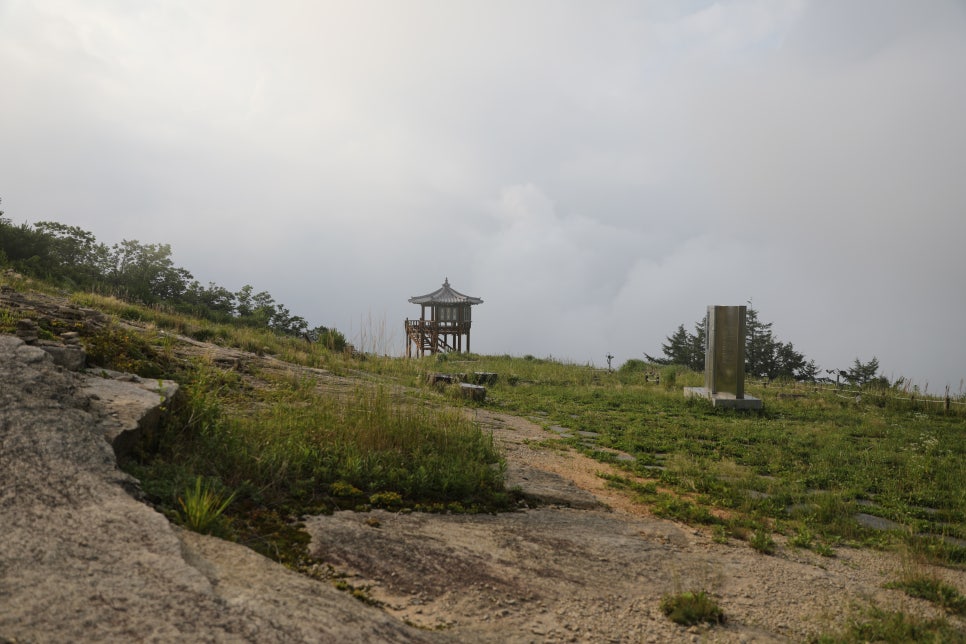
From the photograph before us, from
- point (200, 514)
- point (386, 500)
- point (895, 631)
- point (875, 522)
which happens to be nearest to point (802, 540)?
point (875, 522)

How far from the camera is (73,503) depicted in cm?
279

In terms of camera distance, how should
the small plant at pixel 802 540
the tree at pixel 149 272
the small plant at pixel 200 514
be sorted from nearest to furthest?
the small plant at pixel 200 514 < the small plant at pixel 802 540 < the tree at pixel 149 272

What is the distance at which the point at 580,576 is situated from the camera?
3.45m

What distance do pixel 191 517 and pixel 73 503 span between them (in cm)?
53

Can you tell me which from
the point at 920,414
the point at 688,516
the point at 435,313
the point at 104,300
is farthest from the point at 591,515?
the point at 435,313

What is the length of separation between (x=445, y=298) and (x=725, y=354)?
1911 centimetres

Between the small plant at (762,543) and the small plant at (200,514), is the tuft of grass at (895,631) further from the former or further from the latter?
the small plant at (200,514)

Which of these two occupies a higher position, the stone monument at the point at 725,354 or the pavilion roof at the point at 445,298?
the pavilion roof at the point at 445,298

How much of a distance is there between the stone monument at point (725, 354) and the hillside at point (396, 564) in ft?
23.6

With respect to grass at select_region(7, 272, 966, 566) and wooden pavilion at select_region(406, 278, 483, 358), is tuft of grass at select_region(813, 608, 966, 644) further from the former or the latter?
wooden pavilion at select_region(406, 278, 483, 358)

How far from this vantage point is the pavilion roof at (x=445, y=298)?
29.8 meters

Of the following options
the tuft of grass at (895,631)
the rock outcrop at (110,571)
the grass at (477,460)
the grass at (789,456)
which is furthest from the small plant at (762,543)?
the rock outcrop at (110,571)

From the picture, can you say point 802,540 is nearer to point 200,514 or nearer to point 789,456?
point 789,456

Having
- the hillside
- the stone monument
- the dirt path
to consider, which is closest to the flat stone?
the hillside
